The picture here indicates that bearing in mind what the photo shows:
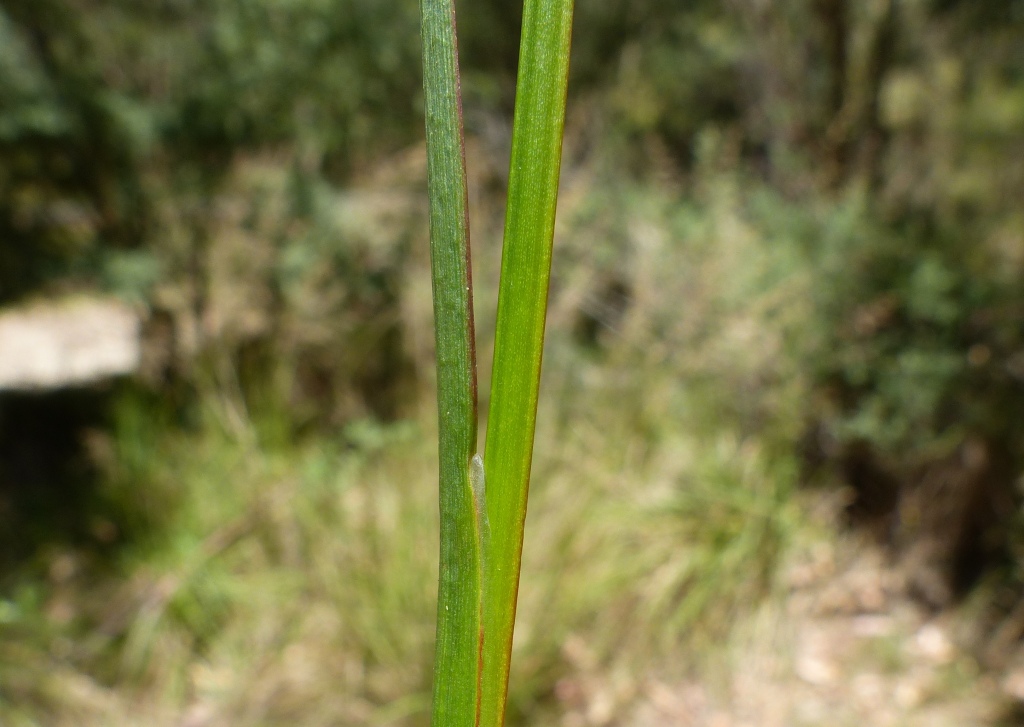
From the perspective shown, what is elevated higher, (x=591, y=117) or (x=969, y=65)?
(x=591, y=117)

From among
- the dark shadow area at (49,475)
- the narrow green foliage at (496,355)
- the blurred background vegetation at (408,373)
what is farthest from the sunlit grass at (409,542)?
the narrow green foliage at (496,355)

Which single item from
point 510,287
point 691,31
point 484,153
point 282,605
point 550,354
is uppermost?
point 691,31

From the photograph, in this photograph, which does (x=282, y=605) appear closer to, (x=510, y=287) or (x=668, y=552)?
(x=668, y=552)

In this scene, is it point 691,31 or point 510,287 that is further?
point 691,31

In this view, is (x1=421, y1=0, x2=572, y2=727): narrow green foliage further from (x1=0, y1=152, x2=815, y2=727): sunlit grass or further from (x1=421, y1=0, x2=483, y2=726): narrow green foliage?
(x1=0, y1=152, x2=815, y2=727): sunlit grass

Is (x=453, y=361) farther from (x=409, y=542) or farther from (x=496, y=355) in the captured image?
(x=409, y=542)

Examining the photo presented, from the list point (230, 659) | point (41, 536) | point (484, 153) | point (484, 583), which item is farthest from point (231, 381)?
point (484, 583)

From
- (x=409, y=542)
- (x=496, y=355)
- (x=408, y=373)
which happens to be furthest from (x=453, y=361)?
(x=408, y=373)
